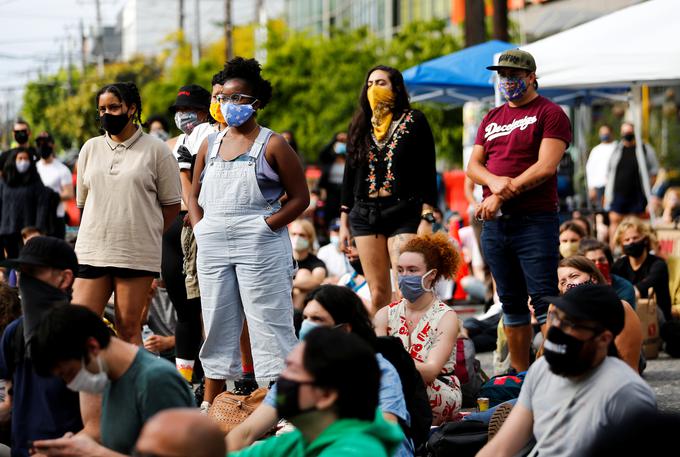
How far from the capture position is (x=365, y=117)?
8.41 m

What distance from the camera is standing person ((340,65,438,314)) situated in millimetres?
8250

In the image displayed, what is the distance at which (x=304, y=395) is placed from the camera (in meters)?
3.89

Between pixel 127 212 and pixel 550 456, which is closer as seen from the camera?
pixel 550 456

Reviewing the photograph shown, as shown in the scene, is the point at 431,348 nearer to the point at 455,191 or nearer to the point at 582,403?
the point at 582,403

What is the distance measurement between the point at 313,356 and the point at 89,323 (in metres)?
1.07

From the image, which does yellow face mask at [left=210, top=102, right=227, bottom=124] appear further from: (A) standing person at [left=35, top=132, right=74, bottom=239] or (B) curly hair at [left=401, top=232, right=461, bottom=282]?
(A) standing person at [left=35, top=132, right=74, bottom=239]

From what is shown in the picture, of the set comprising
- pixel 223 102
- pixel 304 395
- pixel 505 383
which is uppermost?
pixel 223 102

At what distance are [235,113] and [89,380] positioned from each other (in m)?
2.80

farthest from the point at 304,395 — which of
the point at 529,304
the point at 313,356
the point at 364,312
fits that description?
the point at 529,304

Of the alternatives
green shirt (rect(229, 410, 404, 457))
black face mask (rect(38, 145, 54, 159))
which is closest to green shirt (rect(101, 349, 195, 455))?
green shirt (rect(229, 410, 404, 457))

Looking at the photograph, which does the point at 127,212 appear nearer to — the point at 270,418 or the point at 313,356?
the point at 270,418

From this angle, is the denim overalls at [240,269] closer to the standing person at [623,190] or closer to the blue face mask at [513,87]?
the blue face mask at [513,87]

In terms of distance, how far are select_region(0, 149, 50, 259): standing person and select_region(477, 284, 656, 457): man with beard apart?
8.99 metres

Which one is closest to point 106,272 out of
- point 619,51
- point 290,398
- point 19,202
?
point 290,398
